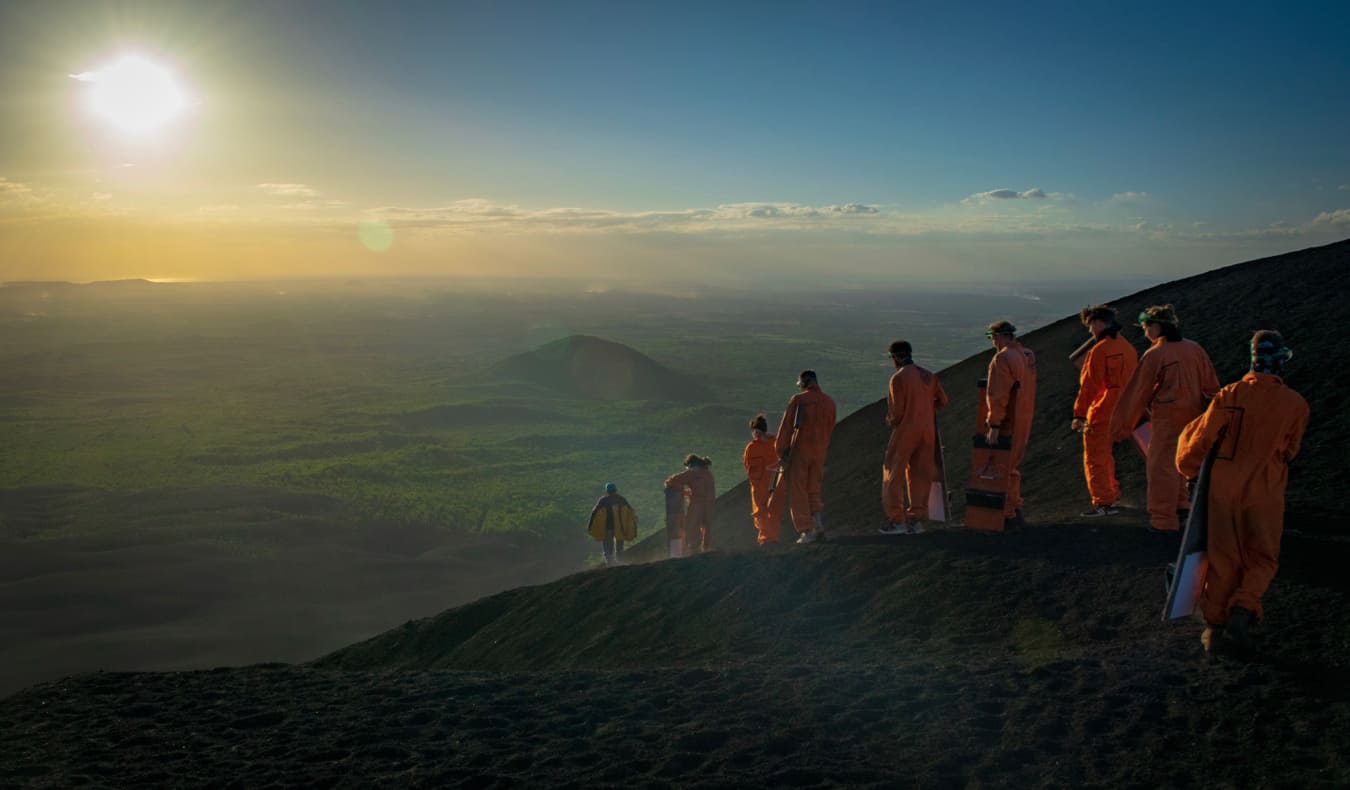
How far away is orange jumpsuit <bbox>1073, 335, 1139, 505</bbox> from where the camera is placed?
A: 8.11 metres

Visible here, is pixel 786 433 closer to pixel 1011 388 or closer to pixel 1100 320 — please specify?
pixel 1011 388

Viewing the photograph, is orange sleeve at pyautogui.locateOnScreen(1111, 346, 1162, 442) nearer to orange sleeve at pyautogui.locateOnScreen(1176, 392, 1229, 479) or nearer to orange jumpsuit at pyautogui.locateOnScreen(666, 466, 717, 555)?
orange sleeve at pyautogui.locateOnScreen(1176, 392, 1229, 479)

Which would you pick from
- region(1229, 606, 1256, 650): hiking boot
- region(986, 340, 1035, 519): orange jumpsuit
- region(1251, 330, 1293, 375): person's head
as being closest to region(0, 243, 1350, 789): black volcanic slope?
region(1229, 606, 1256, 650): hiking boot

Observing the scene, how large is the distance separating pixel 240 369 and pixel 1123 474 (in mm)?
106315

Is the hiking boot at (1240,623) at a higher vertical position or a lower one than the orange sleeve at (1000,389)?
lower

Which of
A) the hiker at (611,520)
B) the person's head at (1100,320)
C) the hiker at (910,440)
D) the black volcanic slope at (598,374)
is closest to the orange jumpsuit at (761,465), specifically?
the hiker at (910,440)

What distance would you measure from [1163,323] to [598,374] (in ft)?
256

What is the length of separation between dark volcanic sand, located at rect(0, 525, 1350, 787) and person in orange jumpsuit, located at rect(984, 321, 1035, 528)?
0.97 meters

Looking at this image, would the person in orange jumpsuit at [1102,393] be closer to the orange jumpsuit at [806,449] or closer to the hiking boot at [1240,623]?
the orange jumpsuit at [806,449]

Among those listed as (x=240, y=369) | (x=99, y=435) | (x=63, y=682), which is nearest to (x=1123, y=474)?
(x=63, y=682)

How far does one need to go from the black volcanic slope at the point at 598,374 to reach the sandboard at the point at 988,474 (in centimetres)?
7108

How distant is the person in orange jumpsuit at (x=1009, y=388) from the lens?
8188mm

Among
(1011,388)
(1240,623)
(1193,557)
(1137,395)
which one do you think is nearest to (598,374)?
(1011,388)

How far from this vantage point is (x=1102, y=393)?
8266mm
